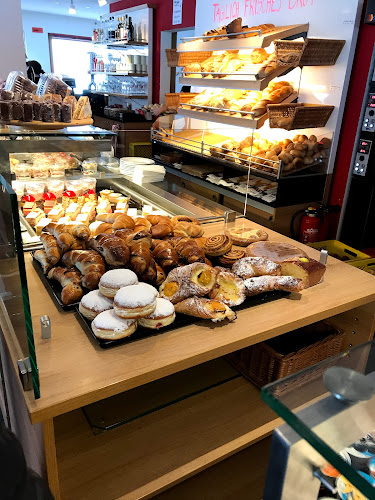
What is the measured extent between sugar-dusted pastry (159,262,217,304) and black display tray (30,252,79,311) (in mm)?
287

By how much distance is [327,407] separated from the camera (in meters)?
0.58

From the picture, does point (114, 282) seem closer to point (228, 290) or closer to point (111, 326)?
point (111, 326)

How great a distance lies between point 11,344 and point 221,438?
0.71 metres

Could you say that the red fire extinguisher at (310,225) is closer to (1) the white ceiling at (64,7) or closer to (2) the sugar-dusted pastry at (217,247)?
(2) the sugar-dusted pastry at (217,247)

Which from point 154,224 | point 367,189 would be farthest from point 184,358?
point 367,189

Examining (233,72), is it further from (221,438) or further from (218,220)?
(221,438)

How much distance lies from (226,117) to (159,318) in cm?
294

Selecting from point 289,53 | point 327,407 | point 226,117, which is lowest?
point 327,407

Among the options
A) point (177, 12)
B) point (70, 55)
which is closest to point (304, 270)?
point (177, 12)

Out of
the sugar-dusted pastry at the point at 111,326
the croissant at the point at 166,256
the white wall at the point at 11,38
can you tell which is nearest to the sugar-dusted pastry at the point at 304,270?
the croissant at the point at 166,256

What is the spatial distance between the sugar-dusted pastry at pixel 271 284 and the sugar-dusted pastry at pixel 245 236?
0.40 meters

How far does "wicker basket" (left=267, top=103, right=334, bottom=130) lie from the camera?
3238mm

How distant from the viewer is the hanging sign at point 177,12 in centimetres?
593

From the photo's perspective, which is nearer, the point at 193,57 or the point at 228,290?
the point at 228,290
